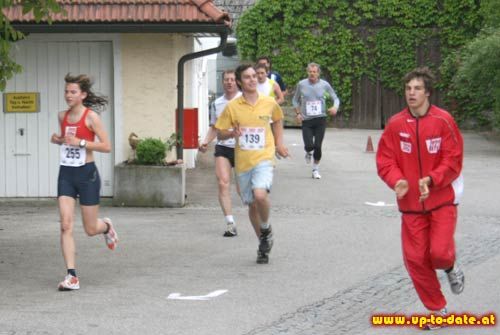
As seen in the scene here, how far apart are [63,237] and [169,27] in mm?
5421

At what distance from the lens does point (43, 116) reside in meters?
14.8

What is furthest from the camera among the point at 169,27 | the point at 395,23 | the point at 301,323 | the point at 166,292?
the point at 395,23

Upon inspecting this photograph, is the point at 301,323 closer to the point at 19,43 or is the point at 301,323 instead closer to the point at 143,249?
the point at 143,249

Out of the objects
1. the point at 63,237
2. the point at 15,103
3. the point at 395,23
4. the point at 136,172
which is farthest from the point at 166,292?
the point at 395,23

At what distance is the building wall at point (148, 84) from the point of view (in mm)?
14672

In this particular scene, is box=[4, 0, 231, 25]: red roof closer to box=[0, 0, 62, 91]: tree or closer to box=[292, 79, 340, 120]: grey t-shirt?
box=[292, 79, 340, 120]: grey t-shirt

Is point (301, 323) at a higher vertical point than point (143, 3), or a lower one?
lower

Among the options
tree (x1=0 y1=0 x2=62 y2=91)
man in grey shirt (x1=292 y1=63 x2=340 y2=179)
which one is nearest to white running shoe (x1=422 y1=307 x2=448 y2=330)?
tree (x1=0 y1=0 x2=62 y2=91)

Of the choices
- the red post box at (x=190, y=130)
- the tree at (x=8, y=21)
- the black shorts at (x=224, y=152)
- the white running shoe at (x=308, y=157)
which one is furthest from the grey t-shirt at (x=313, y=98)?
the tree at (x=8, y=21)

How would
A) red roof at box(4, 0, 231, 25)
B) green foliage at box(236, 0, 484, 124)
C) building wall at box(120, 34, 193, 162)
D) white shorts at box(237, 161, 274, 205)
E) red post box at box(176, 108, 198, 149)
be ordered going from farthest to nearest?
green foliage at box(236, 0, 484, 124), red post box at box(176, 108, 198, 149), building wall at box(120, 34, 193, 162), red roof at box(4, 0, 231, 25), white shorts at box(237, 161, 274, 205)

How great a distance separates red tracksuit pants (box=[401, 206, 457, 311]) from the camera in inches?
292

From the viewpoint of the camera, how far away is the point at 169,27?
1393 cm

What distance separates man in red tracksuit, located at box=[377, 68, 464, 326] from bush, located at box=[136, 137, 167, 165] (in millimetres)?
6939

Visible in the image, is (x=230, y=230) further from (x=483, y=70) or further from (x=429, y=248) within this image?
(x=483, y=70)
